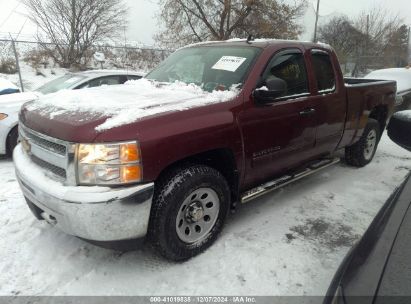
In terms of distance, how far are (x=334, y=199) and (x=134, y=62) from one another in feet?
51.0

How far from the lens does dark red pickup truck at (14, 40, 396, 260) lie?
2471 millimetres

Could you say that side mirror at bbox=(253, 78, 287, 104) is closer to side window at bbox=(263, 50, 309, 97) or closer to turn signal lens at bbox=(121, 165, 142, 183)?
side window at bbox=(263, 50, 309, 97)

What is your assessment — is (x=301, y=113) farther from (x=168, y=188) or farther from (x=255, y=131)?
(x=168, y=188)

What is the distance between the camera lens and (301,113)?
3775mm

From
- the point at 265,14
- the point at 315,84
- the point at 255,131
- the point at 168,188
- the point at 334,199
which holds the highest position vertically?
the point at 265,14

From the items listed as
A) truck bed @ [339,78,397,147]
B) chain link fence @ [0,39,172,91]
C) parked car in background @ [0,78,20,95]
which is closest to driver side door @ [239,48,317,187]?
truck bed @ [339,78,397,147]

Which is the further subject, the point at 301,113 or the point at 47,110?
the point at 301,113

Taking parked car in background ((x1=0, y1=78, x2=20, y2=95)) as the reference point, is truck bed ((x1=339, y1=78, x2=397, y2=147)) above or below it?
above

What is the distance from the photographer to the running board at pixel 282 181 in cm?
346

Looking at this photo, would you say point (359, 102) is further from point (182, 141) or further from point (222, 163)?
point (182, 141)

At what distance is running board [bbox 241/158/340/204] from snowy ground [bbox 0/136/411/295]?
0.35 m

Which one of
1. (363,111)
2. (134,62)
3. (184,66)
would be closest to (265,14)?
(134,62)

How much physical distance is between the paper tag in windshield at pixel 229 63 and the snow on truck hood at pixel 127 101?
0.32 m

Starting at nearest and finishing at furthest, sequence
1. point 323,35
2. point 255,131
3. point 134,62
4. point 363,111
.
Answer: point 255,131 < point 363,111 < point 134,62 < point 323,35
